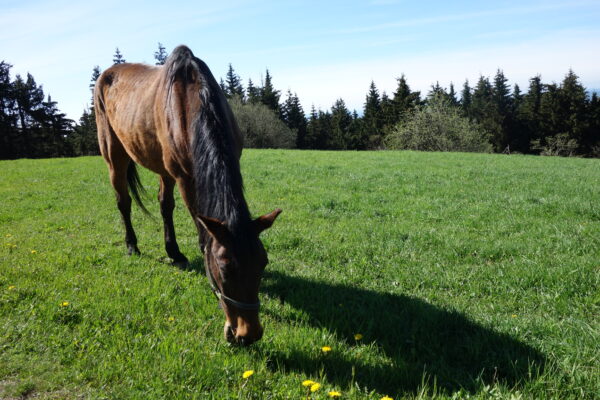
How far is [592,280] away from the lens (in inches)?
152

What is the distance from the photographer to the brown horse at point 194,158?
2570 mm

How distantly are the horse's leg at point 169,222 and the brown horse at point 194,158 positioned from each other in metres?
0.01

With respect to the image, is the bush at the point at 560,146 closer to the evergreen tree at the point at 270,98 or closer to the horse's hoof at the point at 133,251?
the evergreen tree at the point at 270,98

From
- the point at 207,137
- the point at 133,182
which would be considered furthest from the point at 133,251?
the point at 207,137

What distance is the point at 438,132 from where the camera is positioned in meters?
36.7

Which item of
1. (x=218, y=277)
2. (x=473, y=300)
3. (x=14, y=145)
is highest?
(x=14, y=145)

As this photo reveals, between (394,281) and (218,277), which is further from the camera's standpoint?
(394,281)

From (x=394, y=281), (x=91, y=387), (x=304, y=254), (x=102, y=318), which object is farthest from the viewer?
(x=304, y=254)

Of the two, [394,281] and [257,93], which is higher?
[257,93]

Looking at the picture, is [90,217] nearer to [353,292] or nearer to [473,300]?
[353,292]

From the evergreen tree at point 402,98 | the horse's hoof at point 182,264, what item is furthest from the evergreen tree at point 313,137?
the horse's hoof at point 182,264

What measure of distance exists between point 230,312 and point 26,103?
53.8m

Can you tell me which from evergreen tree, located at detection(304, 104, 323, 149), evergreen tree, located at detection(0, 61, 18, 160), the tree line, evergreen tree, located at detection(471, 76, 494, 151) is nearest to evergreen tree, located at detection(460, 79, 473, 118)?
evergreen tree, located at detection(471, 76, 494, 151)

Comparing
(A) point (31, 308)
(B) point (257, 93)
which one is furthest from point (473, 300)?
(B) point (257, 93)
